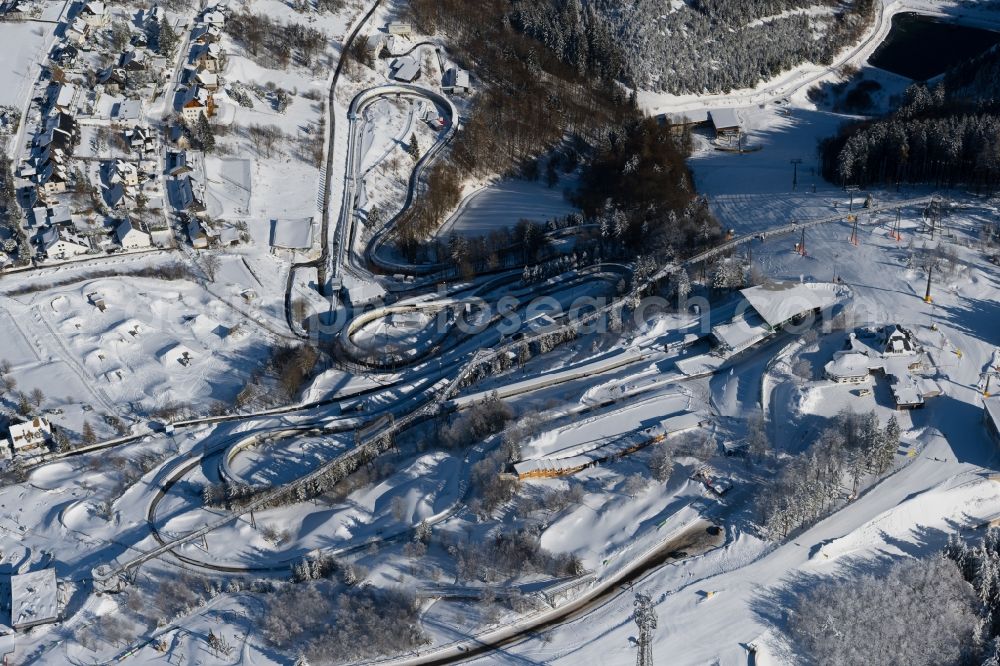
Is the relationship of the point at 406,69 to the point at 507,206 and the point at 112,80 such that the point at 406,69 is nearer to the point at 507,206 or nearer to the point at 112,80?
the point at 507,206

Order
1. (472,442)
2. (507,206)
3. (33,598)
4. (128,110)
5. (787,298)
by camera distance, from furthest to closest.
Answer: (128,110) < (507,206) < (787,298) < (472,442) < (33,598)

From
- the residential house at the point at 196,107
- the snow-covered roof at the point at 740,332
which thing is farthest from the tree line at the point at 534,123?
the residential house at the point at 196,107

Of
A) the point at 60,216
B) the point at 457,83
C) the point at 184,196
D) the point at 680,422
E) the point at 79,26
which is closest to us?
the point at 680,422

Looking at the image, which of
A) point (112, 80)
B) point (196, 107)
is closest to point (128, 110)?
point (112, 80)

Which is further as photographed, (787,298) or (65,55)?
(65,55)

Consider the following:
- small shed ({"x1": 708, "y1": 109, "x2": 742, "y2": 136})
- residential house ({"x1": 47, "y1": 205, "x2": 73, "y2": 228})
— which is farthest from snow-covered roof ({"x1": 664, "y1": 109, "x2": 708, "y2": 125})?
residential house ({"x1": 47, "y1": 205, "x2": 73, "y2": 228})

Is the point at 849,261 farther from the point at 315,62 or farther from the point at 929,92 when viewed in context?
the point at 315,62

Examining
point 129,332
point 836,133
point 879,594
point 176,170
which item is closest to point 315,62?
point 176,170
